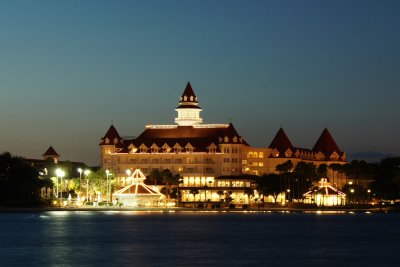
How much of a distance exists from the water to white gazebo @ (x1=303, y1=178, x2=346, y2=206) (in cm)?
7666

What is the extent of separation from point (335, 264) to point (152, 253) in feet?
44.4

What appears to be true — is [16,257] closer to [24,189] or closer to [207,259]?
[207,259]

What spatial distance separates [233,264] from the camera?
213ft

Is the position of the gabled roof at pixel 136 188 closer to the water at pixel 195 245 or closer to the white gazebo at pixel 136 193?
the white gazebo at pixel 136 193

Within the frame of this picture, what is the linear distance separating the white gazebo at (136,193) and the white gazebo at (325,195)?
29.1 m

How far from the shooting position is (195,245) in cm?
8088

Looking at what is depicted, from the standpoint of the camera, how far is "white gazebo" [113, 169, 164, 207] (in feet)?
584

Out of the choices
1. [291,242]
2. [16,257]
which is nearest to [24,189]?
[291,242]

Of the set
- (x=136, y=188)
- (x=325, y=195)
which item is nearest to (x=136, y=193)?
(x=136, y=188)

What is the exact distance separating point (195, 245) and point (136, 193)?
97.1m

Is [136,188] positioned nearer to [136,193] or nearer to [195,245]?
[136,193]

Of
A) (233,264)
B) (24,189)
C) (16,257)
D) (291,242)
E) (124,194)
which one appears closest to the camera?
(233,264)

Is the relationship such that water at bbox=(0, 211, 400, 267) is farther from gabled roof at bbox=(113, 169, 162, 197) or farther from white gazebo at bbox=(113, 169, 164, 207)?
white gazebo at bbox=(113, 169, 164, 207)

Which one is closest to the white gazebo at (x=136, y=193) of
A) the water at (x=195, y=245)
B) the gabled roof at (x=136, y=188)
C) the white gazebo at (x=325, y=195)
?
the gabled roof at (x=136, y=188)
